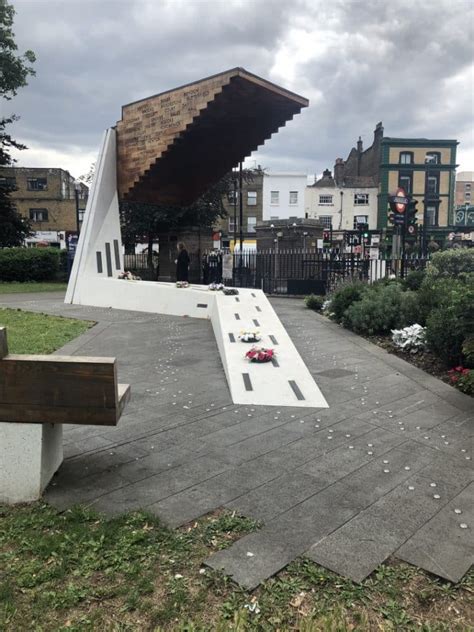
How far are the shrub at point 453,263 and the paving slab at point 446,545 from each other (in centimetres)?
1073

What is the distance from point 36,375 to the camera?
10.5 ft

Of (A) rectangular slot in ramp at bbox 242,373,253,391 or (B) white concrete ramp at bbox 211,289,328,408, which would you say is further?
(A) rectangular slot in ramp at bbox 242,373,253,391

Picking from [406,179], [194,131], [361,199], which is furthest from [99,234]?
[406,179]

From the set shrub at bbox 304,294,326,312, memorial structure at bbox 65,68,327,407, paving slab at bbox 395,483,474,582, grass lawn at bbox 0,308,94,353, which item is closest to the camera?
paving slab at bbox 395,483,474,582

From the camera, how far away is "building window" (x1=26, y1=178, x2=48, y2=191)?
2197 inches

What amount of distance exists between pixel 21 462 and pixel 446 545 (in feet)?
8.76

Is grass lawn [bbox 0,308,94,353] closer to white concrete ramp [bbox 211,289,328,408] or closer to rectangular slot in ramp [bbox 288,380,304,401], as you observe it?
white concrete ramp [bbox 211,289,328,408]

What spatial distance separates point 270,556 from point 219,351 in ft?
18.5

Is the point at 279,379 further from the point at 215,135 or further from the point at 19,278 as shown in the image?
the point at 19,278

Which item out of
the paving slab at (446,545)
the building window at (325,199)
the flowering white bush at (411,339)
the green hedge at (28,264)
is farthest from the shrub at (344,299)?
the building window at (325,199)

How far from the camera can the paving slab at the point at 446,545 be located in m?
2.57

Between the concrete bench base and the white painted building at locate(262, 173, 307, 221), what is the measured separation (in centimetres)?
5605

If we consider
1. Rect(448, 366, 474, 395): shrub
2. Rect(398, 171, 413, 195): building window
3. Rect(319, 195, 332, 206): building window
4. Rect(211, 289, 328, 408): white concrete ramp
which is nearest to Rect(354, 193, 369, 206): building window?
Rect(319, 195, 332, 206): building window

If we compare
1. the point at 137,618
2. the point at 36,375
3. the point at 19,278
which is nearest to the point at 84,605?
the point at 137,618
